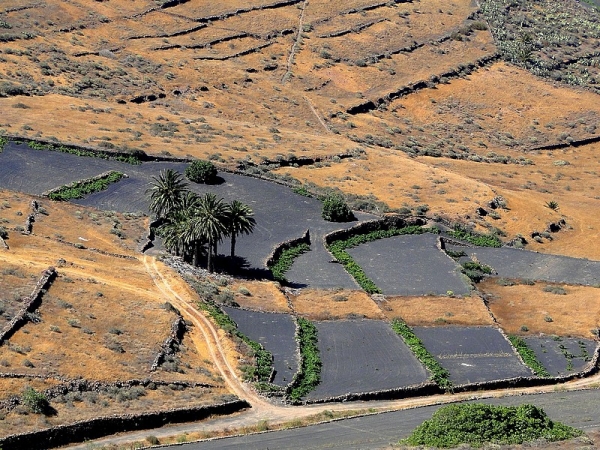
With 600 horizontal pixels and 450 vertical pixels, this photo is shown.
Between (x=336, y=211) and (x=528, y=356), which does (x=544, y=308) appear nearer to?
(x=528, y=356)

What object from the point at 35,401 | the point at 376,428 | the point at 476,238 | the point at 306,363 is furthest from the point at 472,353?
the point at 35,401

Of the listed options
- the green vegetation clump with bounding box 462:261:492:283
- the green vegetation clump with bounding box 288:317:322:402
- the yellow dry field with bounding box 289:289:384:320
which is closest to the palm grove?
the yellow dry field with bounding box 289:289:384:320

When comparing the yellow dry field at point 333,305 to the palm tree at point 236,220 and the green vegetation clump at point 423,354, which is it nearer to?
the green vegetation clump at point 423,354

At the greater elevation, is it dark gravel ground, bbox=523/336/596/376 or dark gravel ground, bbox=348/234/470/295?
dark gravel ground, bbox=348/234/470/295

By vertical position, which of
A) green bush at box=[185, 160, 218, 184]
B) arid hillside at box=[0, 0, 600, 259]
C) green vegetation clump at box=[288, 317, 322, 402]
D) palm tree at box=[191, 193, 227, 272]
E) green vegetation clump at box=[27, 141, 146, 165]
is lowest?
green vegetation clump at box=[288, 317, 322, 402]

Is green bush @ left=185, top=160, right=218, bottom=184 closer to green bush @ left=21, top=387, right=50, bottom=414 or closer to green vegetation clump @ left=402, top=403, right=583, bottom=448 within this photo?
green vegetation clump @ left=402, top=403, right=583, bottom=448

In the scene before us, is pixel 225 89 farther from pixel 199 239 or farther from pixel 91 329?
pixel 91 329

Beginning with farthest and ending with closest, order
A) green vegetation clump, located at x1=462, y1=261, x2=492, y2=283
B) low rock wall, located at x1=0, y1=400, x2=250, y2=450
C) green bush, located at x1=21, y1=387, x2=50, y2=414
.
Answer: green vegetation clump, located at x1=462, y1=261, x2=492, y2=283 → green bush, located at x1=21, y1=387, x2=50, y2=414 → low rock wall, located at x1=0, y1=400, x2=250, y2=450
